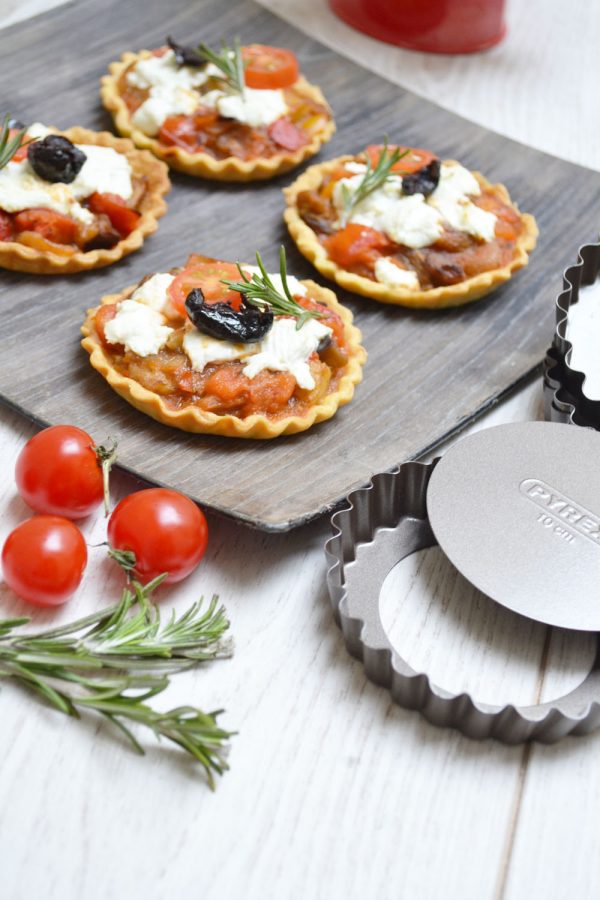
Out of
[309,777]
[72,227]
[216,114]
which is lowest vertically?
[309,777]

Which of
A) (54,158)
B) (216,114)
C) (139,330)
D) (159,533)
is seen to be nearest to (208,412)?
(139,330)

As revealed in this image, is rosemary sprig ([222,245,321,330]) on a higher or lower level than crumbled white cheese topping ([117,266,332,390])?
higher

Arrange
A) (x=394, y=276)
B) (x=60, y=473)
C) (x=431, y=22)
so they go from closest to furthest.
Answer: (x=60, y=473) → (x=394, y=276) → (x=431, y=22)

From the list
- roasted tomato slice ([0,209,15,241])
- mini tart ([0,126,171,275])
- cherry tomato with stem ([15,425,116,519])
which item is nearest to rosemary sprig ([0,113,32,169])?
roasted tomato slice ([0,209,15,241])

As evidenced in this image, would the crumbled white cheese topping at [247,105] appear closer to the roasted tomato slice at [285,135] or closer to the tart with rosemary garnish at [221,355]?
the roasted tomato slice at [285,135]

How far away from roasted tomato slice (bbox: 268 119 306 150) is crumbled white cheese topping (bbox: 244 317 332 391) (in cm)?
133

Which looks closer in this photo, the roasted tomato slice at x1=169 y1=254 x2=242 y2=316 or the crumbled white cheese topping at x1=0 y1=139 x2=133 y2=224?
the roasted tomato slice at x1=169 y1=254 x2=242 y2=316

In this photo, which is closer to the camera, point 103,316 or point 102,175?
point 103,316

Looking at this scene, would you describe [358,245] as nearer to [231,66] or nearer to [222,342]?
[222,342]

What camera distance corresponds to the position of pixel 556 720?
2.50m

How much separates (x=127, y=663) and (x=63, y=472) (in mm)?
636

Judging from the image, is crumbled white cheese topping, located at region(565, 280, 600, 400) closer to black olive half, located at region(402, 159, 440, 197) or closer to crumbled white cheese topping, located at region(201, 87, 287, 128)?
black olive half, located at region(402, 159, 440, 197)

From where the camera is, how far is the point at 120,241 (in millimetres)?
4004

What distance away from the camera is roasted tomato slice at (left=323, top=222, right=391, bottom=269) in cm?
396
